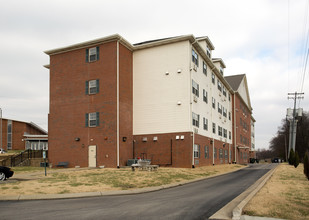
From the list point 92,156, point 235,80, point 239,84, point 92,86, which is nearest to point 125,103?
point 92,86

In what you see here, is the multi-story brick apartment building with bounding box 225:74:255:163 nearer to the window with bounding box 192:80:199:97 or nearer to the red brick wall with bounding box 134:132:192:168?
the window with bounding box 192:80:199:97

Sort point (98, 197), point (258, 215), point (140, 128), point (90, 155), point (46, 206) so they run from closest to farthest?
point (258, 215) → point (46, 206) → point (98, 197) → point (90, 155) → point (140, 128)

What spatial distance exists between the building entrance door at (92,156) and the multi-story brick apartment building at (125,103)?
3.7 inches

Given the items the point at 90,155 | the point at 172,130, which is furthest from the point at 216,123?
the point at 90,155

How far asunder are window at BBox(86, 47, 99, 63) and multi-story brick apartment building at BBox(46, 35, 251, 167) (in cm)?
10

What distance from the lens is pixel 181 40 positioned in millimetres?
31297

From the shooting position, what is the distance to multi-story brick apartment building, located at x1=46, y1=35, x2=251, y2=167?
98.6 feet

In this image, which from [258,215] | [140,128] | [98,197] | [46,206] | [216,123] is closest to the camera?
[258,215]

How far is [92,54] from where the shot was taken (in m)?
31.8

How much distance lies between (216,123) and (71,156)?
20848 millimetres

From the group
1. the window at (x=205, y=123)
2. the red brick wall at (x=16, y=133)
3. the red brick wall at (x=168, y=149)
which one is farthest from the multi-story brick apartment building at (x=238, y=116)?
the red brick wall at (x=16, y=133)

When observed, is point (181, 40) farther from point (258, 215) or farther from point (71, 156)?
point (258, 215)

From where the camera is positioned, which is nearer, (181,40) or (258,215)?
(258,215)

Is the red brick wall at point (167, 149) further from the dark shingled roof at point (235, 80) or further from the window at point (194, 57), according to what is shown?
A: the dark shingled roof at point (235, 80)
